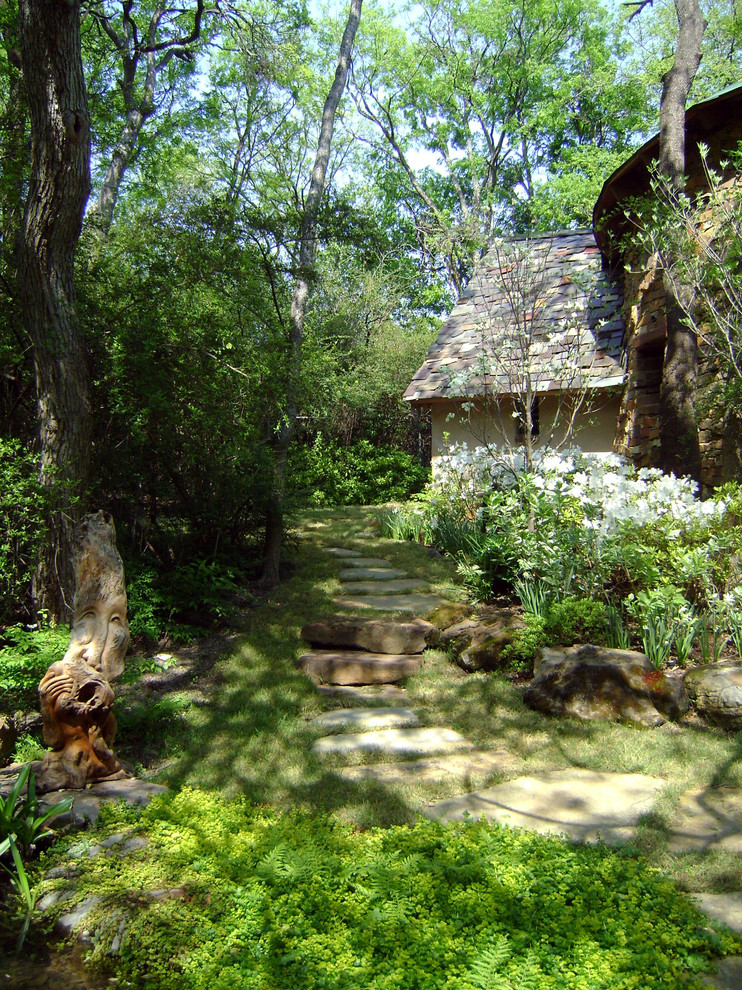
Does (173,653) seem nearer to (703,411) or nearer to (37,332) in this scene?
(37,332)

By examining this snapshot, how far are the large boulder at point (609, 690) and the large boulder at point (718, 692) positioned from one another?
0.30 feet

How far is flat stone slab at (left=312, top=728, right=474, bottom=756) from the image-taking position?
182 inches

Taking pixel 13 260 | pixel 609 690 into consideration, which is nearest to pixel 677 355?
pixel 609 690

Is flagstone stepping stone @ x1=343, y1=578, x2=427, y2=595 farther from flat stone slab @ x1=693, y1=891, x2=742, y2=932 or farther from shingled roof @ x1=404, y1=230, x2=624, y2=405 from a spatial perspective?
flat stone slab @ x1=693, y1=891, x2=742, y2=932

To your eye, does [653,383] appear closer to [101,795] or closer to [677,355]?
[677,355]

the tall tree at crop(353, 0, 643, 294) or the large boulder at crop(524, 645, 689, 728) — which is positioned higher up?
the tall tree at crop(353, 0, 643, 294)

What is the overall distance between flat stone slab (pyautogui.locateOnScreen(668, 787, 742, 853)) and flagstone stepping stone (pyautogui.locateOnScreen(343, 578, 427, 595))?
4.47m

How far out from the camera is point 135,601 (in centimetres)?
621

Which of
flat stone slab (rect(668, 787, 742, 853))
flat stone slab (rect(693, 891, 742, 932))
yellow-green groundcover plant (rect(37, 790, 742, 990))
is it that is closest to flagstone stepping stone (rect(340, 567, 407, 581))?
flat stone slab (rect(668, 787, 742, 853))

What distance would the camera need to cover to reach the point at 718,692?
4.68 m

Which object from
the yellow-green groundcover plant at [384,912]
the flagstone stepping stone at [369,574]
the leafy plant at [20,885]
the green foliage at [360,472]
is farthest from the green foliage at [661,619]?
the green foliage at [360,472]

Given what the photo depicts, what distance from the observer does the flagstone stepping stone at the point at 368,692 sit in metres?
5.56

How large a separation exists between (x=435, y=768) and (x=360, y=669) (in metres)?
1.64

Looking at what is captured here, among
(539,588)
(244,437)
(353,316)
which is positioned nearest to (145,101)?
(353,316)
